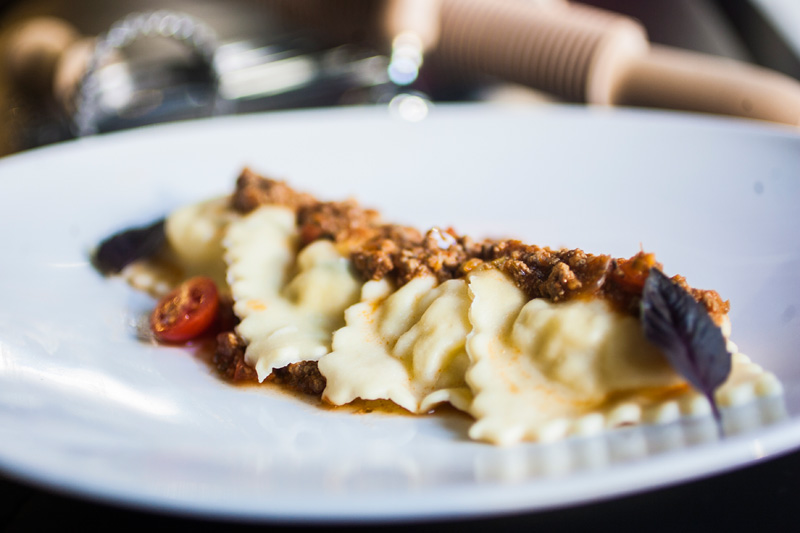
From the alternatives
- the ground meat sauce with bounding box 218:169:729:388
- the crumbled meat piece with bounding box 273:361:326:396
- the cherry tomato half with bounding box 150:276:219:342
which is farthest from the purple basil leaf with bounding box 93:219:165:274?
the crumbled meat piece with bounding box 273:361:326:396

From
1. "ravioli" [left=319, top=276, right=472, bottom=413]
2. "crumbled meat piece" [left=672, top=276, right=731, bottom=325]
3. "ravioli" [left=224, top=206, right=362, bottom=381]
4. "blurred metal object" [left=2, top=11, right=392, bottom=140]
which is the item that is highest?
"crumbled meat piece" [left=672, top=276, right=731, bottom=325]

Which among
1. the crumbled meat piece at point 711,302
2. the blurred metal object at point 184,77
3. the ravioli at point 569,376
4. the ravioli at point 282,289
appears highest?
the crumbled meat piece at point 711,302

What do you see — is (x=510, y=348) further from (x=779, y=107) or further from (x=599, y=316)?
(x=779, y=107)

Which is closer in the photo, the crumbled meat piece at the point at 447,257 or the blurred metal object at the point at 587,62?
the crumbled meat piece at the point at 447,257

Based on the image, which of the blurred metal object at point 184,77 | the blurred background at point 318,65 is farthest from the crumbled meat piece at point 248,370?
the blurred metal object at point 184,77

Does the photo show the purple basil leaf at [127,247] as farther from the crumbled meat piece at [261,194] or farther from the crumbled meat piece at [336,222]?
the crumbled meat piece at [336,222]

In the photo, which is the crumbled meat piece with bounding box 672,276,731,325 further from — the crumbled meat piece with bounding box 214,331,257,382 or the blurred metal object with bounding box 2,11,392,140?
the blurred metal object with bounding box 2,11,392,140

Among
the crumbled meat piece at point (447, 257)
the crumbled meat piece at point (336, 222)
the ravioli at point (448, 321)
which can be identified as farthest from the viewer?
the crumbled meat piece at point (336, 222)
